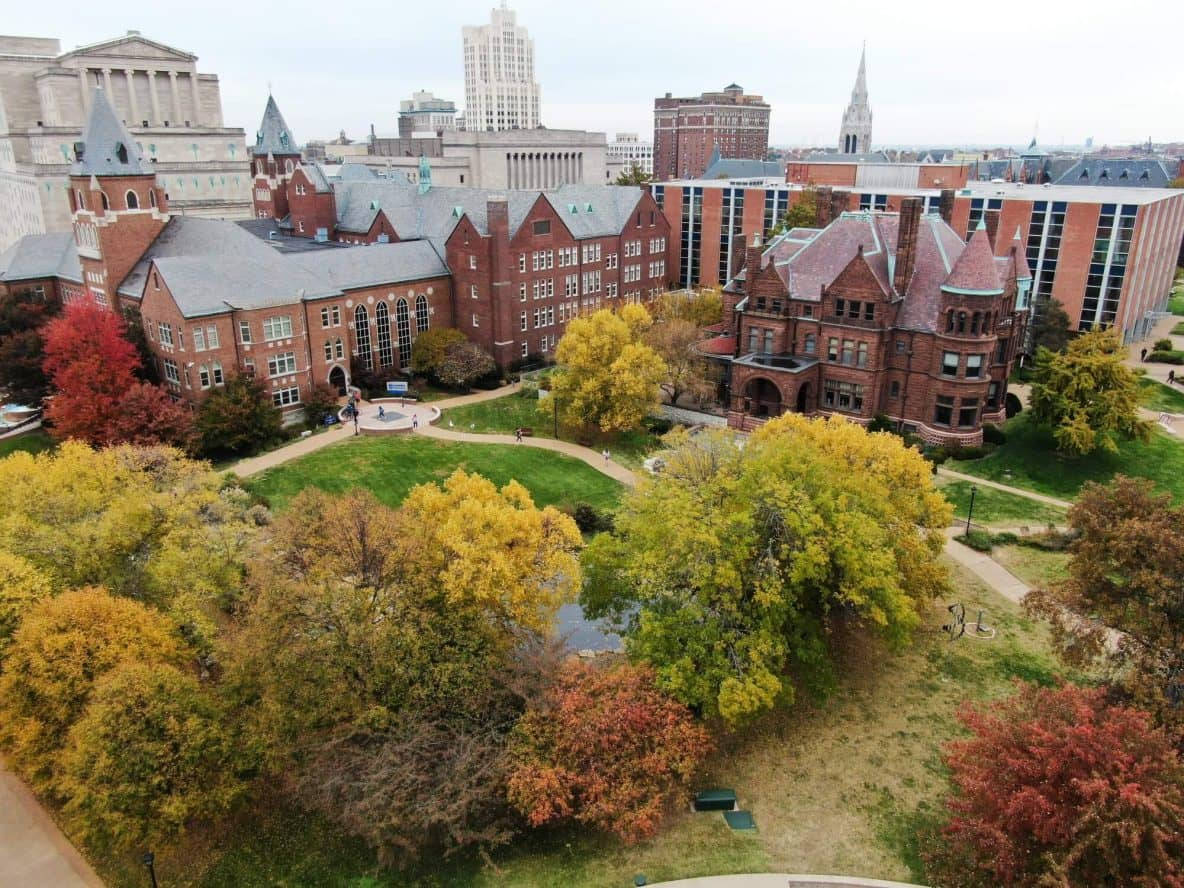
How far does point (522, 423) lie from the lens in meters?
60.9

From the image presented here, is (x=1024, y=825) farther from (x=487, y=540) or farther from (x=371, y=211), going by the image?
(x=371, y=211)

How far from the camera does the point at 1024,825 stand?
20281 mm

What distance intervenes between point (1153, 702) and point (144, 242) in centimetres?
6610

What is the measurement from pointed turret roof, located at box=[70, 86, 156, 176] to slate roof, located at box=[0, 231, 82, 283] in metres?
8.83

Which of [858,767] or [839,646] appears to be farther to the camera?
[839,646]

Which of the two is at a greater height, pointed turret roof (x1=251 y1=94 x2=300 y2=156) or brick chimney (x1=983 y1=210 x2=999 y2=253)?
pointed turret roof (x1=251 y1=94 x2=300 y2=156)

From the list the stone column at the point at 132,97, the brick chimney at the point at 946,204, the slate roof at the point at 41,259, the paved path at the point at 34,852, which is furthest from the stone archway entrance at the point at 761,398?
the stone column at the point at 132,97

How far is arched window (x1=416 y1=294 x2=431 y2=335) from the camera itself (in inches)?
2736

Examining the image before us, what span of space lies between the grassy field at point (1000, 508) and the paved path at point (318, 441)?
3404cm

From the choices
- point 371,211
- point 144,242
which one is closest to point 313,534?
point 144,242

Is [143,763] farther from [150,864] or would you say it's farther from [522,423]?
[522,423]

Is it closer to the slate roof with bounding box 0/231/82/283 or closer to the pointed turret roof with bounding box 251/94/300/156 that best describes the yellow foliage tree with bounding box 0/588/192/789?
the slate roof with bounding box 0/231/82/283

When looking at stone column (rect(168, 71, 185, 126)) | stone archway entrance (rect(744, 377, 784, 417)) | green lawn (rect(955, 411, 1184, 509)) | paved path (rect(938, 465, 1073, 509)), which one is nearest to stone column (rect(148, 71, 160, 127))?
stone column (rect(168, 71, 185, 126))

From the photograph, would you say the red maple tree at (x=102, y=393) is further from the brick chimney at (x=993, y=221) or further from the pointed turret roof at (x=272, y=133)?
the brick chimney at (x=993, y=221)
